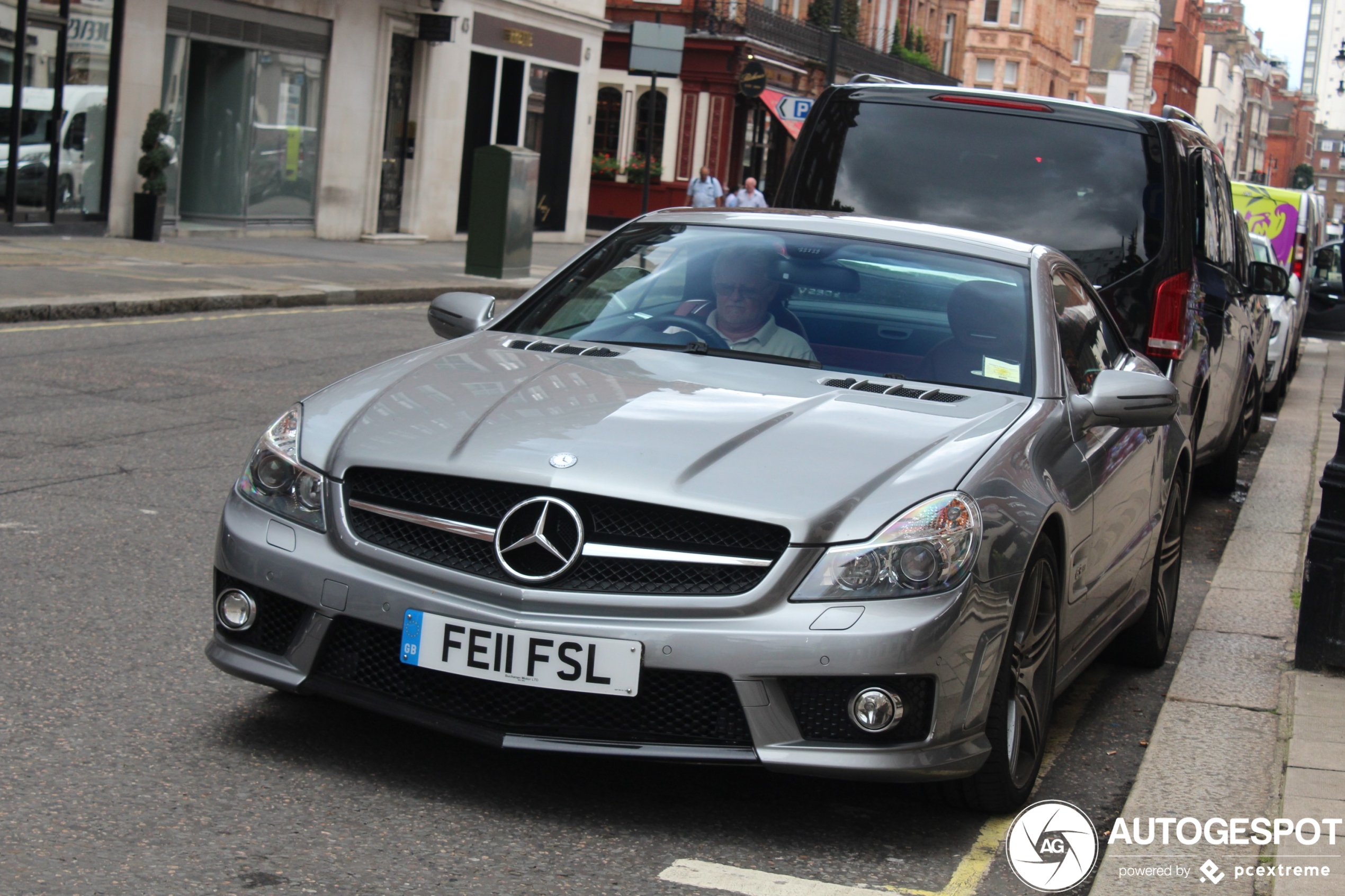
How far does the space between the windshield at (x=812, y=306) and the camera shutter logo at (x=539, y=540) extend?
1290 mm

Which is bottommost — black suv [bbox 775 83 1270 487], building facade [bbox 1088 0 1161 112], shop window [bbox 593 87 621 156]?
black suv [bbox 775 83 1270 487]

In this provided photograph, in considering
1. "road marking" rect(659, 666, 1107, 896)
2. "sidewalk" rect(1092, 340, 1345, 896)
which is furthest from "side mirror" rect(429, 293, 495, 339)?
"sidewalk" rect(1092, 340, 1345, 896)

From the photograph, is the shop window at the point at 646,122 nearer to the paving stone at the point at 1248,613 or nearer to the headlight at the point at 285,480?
the paving stone at the point at 1248,613

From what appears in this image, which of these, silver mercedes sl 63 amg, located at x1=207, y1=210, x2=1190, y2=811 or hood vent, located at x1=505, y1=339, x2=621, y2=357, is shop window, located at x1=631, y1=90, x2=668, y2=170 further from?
silver mercedes sl 63 amg, located at x1=207, y1=210, x2=1190, y2=811

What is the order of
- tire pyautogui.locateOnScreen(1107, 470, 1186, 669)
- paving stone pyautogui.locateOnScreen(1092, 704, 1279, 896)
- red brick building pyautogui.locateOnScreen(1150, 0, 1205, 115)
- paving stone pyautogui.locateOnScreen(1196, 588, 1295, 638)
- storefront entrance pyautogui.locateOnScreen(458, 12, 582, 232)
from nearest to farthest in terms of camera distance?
paving stone pyautogui.locateOnScreen(1092, 704, 1279, 896) → tire pyautogui.locateOnScreen(1107, 470, 1186, 669) → paving stone pyautogui.locateOnScreen(1196, 588, 1295, 638) → storefront entrance pyautogui.locateOnScreen(458, 12, 582, 232) → red brick building pyautogui.locateOnScreen(1150, 0, 1205, 115)

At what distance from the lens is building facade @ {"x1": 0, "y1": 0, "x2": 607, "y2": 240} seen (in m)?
21.5

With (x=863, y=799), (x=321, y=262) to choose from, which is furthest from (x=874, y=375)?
(x=321, y=262)

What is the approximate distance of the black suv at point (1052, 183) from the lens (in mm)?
7891

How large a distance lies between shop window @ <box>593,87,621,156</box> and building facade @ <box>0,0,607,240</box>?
349 inches

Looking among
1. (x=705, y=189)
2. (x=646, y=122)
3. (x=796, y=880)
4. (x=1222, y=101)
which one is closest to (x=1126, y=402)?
(x=796, y=880)

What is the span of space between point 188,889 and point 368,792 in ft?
2.36

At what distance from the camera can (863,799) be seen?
4.39 m

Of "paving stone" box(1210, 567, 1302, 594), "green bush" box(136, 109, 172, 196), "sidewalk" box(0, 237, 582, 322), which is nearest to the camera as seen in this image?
"paving stone" box(1210, 567, 1302, 594)

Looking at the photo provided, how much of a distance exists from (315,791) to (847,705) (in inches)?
48.8
